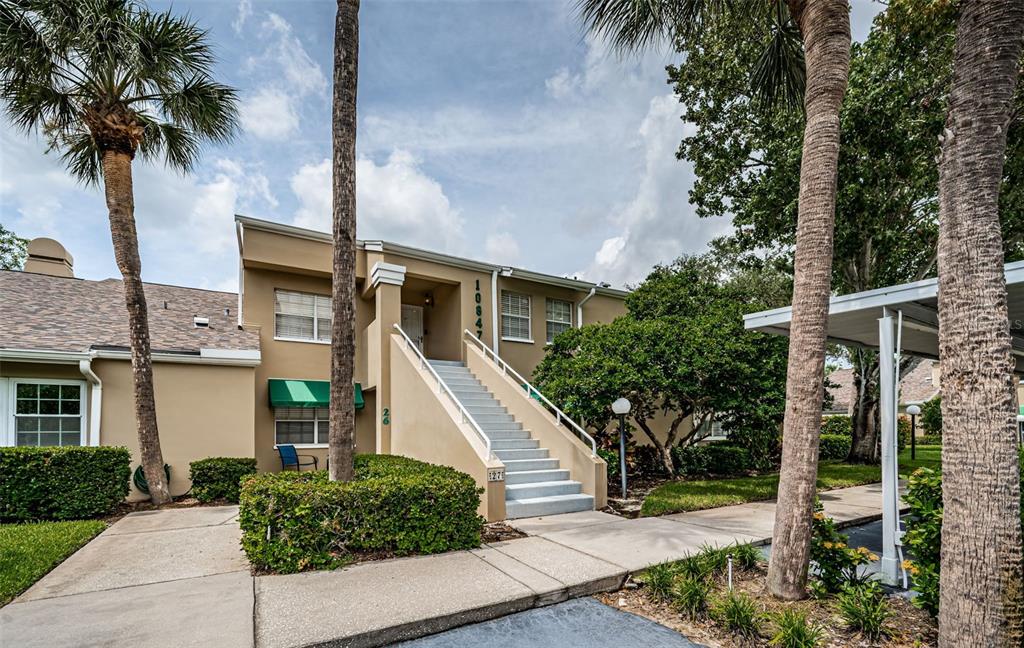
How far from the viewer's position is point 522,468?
368 inches

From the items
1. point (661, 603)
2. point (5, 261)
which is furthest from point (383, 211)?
point (5, 261)

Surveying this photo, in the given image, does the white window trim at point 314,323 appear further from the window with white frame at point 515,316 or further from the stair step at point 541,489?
the stair step at point 541,489

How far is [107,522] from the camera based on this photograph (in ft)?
26.9

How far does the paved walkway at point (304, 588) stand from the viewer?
12.9 ft

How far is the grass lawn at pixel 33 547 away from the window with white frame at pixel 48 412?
2308 millimetres

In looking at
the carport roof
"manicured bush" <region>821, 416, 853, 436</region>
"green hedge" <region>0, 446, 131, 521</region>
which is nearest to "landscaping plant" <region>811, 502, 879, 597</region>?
the carport roof

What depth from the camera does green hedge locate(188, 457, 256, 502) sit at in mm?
9891

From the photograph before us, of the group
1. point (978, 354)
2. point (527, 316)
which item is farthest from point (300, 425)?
point (978, 354)

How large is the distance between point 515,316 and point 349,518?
32.6 feet

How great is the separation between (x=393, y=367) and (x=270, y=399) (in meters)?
3.06

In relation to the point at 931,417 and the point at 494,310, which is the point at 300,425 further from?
the point at 931,417

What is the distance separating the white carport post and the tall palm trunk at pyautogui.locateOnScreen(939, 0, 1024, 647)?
6.74 feet

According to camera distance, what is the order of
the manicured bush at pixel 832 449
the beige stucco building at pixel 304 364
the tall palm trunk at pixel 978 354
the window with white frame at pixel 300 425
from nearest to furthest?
the tall palm trunk at pixel 978 354, the beige stucco building at pixel 304 364, the window with white frame at pixel 300 425, the manicured bush at pixel 832 449

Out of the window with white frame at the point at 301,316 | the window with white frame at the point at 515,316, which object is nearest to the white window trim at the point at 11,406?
the window with white frame at the point at 301,316
